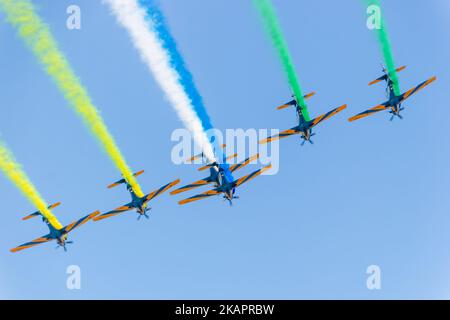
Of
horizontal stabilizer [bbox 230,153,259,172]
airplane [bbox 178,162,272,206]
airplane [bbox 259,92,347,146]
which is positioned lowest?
airplane [bbox 178,162,272,206]

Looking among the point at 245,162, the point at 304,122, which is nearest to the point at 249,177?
the point at 245,162

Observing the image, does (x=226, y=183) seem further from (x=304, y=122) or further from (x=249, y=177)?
(x=304, y=122)

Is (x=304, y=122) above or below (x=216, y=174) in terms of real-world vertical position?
above

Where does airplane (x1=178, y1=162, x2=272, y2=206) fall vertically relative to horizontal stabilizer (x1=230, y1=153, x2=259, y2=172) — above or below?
below

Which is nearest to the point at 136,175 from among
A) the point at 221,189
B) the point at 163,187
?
the point at 163,187

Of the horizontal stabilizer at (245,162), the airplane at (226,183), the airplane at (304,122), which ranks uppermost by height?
the airplane at (304,122)

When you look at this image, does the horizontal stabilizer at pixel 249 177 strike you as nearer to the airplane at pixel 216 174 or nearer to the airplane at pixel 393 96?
the airplane at pixel 216 174

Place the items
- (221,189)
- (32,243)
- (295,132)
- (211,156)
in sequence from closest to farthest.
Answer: (211,156) → (221,189) → (295,132) → (32,243)

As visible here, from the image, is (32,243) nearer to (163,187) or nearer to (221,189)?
(163,187)

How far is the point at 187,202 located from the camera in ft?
118

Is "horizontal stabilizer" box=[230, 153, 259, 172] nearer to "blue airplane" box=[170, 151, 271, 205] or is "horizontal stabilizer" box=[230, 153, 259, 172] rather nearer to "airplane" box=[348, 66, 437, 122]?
"blue airplane" box=[170, 151, 271, 205]

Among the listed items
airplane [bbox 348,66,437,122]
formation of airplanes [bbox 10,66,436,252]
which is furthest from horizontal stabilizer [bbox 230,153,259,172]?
airplane [bbox 348,66,437,122]

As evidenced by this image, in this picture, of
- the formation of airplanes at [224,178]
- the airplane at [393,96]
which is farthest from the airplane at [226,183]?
the airplane at [393,96]

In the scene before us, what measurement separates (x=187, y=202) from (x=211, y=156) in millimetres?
5171
